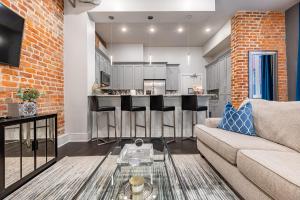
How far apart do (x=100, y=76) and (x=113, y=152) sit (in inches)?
159

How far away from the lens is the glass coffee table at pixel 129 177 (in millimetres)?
1334

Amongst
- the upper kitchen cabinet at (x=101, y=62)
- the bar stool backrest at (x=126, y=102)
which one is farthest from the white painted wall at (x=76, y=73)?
the upper kitchen cabinet at (x=101, y=62)

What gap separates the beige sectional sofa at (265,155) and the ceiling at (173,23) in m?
2.78

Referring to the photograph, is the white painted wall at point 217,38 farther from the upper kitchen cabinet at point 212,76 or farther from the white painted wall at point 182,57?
the upper kitchen cabinet at point 212,76

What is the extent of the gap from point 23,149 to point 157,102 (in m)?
2.52

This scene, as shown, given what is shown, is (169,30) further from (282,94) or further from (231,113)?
(231,113)

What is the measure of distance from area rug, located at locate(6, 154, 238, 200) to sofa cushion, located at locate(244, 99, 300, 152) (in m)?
0.76

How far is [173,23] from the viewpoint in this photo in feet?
17.1

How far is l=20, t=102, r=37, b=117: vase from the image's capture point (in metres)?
2.10

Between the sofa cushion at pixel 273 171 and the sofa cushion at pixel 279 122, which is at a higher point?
the sofa cushion at pixel 279 122

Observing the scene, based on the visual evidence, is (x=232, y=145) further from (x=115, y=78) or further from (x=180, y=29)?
(x=115, y=78)

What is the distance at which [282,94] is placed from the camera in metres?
4.27

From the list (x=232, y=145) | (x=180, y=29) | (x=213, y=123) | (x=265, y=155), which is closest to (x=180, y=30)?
(x=180, y=29)

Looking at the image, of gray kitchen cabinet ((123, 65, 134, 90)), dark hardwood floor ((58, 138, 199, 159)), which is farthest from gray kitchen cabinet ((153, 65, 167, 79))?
dark hardwood floor ((58, 138, 199, 159))
